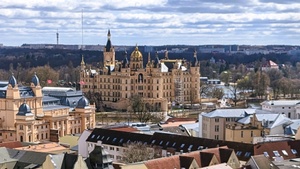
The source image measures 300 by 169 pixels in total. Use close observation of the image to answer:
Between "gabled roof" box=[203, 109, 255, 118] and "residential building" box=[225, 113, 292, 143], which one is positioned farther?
"gabled roof" box=[203, 109, 255, 118]

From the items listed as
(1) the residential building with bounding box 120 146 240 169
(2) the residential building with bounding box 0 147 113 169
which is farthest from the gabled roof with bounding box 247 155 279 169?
(2) the residential building with bounding box 0 147 113 169

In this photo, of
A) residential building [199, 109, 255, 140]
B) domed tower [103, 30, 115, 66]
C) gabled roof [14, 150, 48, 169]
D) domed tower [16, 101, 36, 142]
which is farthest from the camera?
domed tower [103, 30, 115, 66]

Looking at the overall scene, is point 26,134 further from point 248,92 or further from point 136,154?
point 248,92

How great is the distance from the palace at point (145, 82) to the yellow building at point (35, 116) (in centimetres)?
2809

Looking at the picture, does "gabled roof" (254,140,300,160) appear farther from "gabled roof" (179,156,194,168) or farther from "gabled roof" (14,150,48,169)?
"gabled roof" (14,150,48,169)

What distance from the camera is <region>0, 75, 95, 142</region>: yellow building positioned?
274ft

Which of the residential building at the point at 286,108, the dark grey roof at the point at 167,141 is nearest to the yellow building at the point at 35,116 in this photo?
the dark grey roof at the point at 167,141

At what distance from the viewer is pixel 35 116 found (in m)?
88.6

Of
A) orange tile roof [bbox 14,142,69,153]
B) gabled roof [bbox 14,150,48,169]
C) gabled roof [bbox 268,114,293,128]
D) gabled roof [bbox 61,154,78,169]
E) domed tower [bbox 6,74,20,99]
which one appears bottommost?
orange tile roof [bbox 14,142,69,153]

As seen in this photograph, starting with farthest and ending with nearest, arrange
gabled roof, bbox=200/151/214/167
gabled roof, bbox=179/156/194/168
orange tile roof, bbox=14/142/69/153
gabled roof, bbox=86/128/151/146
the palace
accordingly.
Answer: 1. the palace
2. gabled roof, bbox=86/128/151/146
3. orange tile roof, bbox=14/142/69/153
4. gabled roof, bbox=200/151/214/167
5. gabled roof, bbox=179/156/194/168

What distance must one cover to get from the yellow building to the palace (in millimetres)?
28088

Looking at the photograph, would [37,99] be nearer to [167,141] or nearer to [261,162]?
[167,141]

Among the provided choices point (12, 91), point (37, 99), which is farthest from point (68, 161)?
point (37, 99)

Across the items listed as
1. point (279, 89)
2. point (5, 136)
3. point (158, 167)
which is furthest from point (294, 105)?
point (279, 89)
